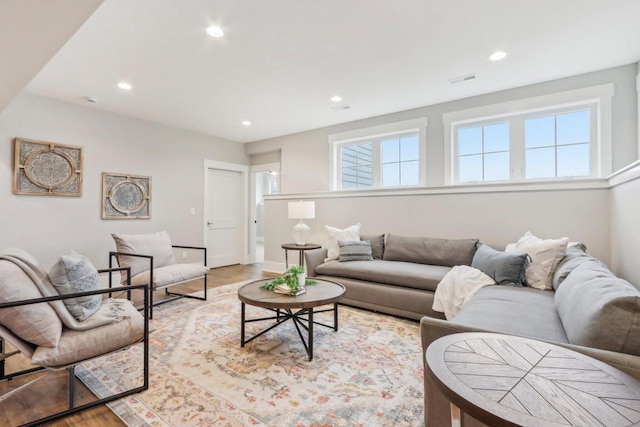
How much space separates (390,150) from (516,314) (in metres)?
3.18

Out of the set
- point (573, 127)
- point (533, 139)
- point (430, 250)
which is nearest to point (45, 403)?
point (430, 250)

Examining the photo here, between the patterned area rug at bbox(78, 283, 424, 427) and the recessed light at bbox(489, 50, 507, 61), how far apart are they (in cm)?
265

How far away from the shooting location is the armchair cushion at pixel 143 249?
3.37 m

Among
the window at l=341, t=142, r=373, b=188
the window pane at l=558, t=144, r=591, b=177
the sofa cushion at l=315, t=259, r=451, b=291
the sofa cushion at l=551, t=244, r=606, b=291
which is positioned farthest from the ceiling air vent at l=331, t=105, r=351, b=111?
the sofa cushion at l=551, t=244, r=606, b=291

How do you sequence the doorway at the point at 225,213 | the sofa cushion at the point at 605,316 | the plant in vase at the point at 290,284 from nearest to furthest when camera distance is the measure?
the sofa cushion at the point at 605,316 < the plant in vase at the point at 290,284 < the doorway at the point at 225,213

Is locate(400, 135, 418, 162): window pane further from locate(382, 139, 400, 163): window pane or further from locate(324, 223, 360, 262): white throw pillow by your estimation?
locate(324, 223, 360, 262): white throw pillow

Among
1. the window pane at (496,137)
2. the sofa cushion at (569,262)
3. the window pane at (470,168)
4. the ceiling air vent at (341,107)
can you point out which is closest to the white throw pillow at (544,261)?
the sofa cushion at (569,262)

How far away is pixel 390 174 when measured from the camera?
14.8 ft

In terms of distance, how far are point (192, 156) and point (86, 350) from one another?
13.9 feet

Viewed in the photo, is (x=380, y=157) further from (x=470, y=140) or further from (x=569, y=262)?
(x=569, y=262)

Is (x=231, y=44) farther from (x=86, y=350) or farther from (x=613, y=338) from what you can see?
(x=613, y=338)

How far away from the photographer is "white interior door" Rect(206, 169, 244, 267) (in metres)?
5.72

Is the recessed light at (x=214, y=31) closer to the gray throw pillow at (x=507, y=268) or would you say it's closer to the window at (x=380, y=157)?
the window at (x=380, y=157)

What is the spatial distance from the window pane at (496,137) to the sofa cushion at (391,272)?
174cm
